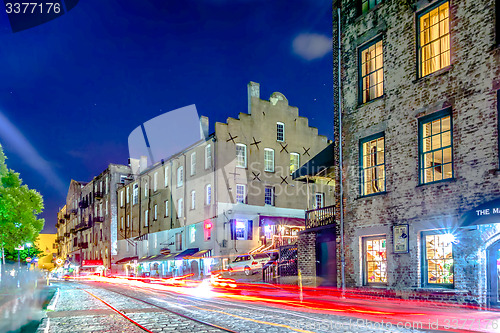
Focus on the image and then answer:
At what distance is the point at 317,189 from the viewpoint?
3762 centimetres

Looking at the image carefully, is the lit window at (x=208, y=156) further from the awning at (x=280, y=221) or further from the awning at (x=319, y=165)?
the awning at (x=319, y=165)

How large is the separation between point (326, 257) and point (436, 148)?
25.7 ft

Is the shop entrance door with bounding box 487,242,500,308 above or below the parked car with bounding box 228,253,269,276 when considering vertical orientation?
above

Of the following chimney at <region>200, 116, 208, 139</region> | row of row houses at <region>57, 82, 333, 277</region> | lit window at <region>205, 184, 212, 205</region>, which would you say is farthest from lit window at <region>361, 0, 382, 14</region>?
chimney at <region>200, 116, 208, 139</region>

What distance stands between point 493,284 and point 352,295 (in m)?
5.89

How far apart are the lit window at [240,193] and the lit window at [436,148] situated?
20.5 metres

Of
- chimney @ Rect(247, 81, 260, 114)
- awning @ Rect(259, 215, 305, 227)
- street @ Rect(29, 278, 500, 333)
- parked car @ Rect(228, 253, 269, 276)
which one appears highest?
chimney @ Rect(247, 81, 260, 114)

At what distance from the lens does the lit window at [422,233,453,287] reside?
14427 millimetres

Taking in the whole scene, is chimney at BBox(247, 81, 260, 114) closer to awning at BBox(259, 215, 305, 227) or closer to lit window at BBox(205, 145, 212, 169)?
lit window at BBox(205, 145, 212, 169)

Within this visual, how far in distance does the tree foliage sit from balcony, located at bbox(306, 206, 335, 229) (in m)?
19.5

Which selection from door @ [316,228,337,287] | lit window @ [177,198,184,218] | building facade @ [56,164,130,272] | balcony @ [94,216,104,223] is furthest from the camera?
balcony @ [94,216,104,223]

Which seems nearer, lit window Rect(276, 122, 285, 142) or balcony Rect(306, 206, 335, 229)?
balcony Rect(306, 206, 335, 229)

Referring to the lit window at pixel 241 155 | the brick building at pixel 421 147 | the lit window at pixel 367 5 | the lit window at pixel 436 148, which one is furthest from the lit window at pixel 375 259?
the lit window at pixel 241 155

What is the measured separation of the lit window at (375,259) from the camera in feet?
56.1
